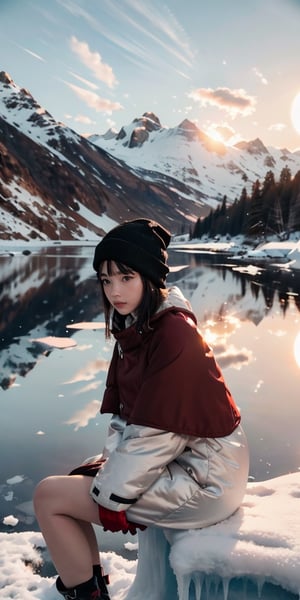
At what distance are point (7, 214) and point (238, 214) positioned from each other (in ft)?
145

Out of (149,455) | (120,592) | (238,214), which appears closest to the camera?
(149,455)

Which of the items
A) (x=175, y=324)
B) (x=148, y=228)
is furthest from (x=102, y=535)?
(x=148, y=228)

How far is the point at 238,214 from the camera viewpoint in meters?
86.0

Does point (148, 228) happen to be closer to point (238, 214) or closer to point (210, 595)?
point (210, 595)

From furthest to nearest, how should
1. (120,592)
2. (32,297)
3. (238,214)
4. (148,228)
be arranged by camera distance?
(238,214) < (32,297) < (120,592) < (148,228)

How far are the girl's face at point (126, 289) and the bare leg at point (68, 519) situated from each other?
945 mm

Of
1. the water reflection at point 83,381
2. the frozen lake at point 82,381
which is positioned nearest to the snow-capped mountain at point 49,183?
the frozen lake at point 82,381

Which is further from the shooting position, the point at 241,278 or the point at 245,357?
the point at 241,278

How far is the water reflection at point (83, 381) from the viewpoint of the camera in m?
4.62

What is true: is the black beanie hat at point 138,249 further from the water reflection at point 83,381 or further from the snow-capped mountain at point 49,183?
the snow-capped mountain at point 49,183

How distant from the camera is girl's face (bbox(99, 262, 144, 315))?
2506 mm

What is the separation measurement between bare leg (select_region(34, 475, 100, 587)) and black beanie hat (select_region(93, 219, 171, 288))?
115 cm

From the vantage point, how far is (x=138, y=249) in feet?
7.98

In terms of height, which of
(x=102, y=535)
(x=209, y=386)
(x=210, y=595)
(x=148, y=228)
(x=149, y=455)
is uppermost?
(x=148, y=228)
